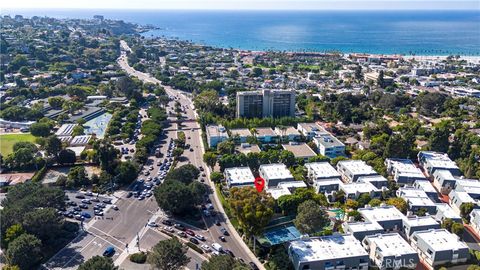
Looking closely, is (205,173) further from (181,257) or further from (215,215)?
(181,257)

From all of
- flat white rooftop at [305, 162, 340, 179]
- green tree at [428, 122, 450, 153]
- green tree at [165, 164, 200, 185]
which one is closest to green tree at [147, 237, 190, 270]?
green tree at [165, 164, 200, 185]

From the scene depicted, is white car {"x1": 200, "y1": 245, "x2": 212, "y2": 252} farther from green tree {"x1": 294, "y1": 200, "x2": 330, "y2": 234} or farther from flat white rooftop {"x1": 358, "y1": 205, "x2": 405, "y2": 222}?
flat white rooftop {"x1": 358, "y1": 205, "x2": 405, "y2": 222}

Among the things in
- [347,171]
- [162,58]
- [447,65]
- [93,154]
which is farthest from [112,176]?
[447,65]

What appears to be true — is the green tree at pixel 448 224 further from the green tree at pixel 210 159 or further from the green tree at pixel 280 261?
the green tree at pixel 210 159

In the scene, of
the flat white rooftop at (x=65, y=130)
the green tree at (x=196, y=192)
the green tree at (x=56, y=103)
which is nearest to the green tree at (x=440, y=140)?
the green tree at (x=196, y=192)

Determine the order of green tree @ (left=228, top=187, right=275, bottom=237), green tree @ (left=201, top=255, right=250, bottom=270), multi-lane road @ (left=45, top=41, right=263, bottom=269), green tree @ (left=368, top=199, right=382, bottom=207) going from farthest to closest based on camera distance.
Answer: green tree @ (left=368, top=199, right=382, bottom=207) → multi-lane road @ (left=45, top=41, right=263, bottom=269) → green tree @ (left=228, top=187, right=275, bottom=237) → green tree @ (left=201, top=255, right=250, bottom=270)

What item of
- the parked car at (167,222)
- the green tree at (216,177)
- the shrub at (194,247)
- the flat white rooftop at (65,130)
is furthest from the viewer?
the flat white rooftop at (65,130)

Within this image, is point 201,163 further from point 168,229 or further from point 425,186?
point 425,186
